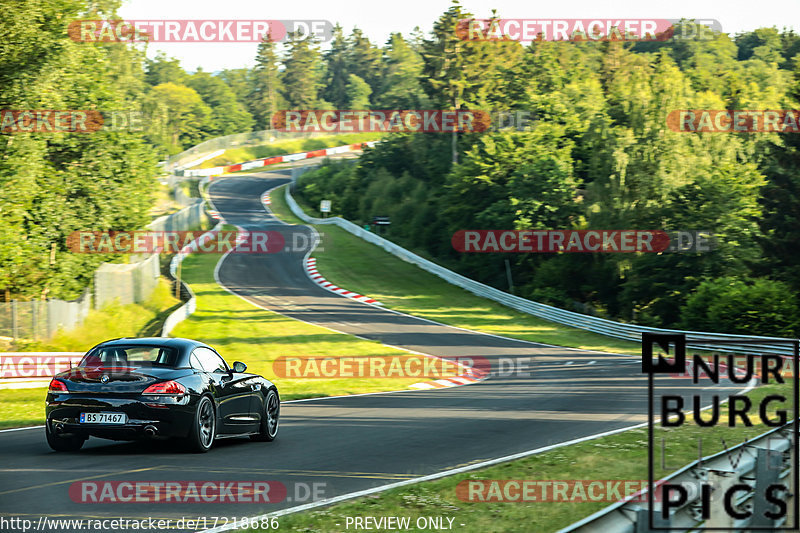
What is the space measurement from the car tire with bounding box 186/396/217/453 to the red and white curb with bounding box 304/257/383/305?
30215mm

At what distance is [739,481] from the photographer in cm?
567

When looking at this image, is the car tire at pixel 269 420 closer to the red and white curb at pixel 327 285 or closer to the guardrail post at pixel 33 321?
the guardrail post at pixel 33 321

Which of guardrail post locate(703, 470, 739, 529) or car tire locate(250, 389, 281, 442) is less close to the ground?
guardrail post locate(703, 470, 739, 529)

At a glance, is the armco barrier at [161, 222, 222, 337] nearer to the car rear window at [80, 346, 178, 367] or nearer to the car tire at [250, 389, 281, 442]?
the car tire at [250, 389, 281, 442]

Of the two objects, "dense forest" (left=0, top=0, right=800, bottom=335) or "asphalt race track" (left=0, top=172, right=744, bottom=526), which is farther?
"dense forest" (left=0, top=0, right=800, bottom=335)

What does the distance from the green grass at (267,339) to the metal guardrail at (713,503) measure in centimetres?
1552

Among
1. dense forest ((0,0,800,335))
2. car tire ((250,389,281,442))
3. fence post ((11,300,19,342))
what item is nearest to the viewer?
car tire ((250,389,281,442))

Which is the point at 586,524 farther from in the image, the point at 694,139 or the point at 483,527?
the point at 694,139

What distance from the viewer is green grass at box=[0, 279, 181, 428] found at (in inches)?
658

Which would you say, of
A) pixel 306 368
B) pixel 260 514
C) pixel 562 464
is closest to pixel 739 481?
pixel 260 514

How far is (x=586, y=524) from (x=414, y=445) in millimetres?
7017

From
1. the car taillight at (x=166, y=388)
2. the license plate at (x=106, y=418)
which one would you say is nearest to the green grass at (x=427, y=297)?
the car taillight at (x=166, y=388)

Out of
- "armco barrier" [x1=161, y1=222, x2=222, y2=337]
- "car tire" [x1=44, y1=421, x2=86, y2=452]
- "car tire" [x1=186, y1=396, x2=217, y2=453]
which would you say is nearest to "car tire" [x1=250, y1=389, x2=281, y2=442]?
"car tire" [x1=186, y1=396, x2=217, y2=453]

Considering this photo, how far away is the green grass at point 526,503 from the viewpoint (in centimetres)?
708
